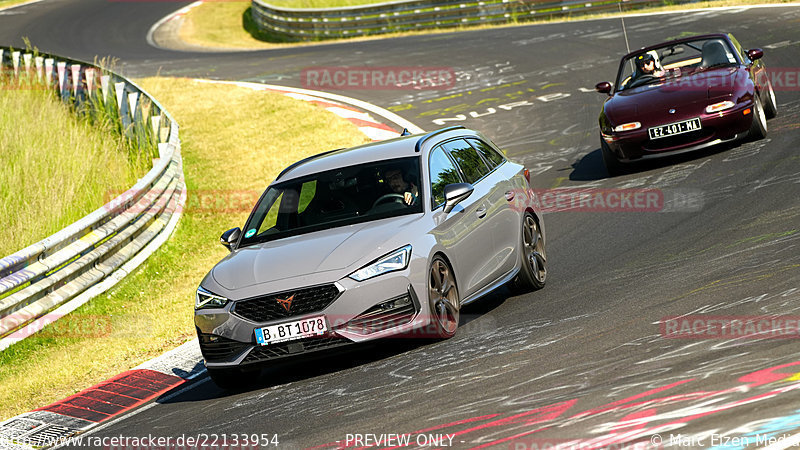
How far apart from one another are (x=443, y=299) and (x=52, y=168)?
8428mm

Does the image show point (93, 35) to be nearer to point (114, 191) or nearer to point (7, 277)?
point (114, 191)

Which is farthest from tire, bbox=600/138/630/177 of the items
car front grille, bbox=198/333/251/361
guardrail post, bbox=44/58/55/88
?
guardrail post, bbox=44/58/55/88

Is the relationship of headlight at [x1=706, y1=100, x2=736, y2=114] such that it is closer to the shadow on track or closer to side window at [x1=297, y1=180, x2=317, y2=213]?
the shadow on track

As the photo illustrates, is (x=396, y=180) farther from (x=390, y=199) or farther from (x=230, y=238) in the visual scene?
(x=230, y=238)

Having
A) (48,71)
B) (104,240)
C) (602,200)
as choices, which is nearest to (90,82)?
(48,71)

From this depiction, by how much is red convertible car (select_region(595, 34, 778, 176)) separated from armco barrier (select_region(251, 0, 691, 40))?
52.1 feet

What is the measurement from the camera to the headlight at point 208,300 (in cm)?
743

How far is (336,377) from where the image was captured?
7289mm

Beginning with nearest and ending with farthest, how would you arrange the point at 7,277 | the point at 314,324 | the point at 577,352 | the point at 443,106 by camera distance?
the point at 577,352
the point at 314,324
the point at 7,277
the point at 443,106

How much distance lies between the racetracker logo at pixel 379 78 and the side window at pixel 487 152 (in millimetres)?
13331

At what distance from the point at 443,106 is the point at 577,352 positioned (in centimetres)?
1477

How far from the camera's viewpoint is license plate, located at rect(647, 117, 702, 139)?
13195 millimetres

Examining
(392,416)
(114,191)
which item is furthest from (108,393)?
(114,191)

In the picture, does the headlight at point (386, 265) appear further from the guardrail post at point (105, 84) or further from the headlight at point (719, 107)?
the guardrail post at point (105, 84)
